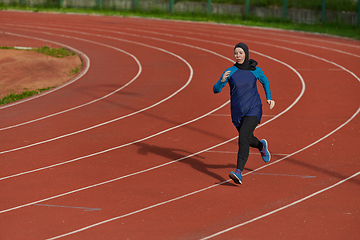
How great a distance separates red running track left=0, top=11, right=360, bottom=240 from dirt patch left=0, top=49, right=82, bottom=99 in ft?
2.00

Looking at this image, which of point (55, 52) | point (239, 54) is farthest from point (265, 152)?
point (55, 52)

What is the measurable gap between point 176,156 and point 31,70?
8.63m

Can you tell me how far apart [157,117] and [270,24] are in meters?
18.5

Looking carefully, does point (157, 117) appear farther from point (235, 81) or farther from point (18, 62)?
point (18, 62)

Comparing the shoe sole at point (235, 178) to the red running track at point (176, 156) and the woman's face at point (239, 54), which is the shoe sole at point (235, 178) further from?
the woman's face at point (239, 54)

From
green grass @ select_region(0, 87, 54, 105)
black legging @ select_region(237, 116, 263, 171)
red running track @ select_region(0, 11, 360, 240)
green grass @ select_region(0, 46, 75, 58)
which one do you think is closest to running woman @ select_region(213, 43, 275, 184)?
black legging @ select_region(237, 116, 263, 171)

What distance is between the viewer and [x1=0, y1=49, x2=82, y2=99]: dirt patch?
46.9 feet

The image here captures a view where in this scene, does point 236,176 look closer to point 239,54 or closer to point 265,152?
point 265,152

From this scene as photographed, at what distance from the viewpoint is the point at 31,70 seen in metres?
15.5

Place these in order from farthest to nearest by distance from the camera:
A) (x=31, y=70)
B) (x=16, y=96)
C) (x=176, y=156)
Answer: (x=31, y=70), (x=16, y=96), (x=176, y=156)

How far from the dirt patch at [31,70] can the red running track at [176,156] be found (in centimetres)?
61

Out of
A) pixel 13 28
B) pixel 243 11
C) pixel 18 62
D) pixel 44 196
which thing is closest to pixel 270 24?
pixel 243 11

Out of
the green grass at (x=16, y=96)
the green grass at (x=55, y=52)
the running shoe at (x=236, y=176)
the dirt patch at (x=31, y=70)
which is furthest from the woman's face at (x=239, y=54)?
the green grass at (x=55, y=52)

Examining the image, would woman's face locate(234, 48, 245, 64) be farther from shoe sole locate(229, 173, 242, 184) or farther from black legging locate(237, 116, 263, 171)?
shoe sole locate(229, 173, 242, 184)
